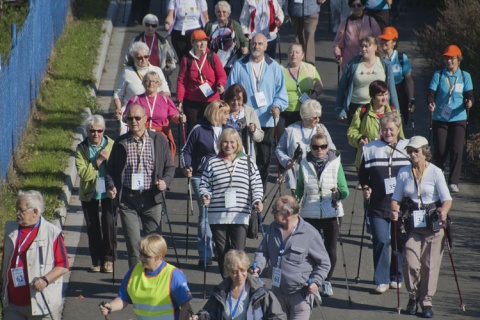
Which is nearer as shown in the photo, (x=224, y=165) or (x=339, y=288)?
(x=224, y=165)

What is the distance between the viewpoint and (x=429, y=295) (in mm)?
12336

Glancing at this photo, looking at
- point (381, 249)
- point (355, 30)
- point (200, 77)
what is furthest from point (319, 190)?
point (355, 30)

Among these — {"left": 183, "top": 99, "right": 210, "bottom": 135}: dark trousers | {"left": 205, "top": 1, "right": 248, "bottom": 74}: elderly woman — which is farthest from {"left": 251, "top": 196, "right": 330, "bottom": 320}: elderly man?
{"left": 205, "top": 1, "right": 248, "bottom": 74}: elderly woman

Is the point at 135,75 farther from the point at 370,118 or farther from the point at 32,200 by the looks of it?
the point at 32,200

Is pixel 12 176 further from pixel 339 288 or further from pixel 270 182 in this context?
pixel 339 288

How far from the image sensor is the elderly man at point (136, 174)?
12.5m

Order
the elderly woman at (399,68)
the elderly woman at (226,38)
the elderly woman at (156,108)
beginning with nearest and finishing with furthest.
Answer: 1. the elderly woman at (156,108)
2. the elderly woman at (399,68)
3. the elderly woman at (226,38)

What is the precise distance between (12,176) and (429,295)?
20.5 feet

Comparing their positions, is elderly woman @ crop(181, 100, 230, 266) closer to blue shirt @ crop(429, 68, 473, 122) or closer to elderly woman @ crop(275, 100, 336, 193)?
elderly woman @ crop(275, 100, 336, 193)

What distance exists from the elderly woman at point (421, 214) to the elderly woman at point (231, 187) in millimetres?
1449

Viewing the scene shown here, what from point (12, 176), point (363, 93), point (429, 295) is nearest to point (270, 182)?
point (363, 93)

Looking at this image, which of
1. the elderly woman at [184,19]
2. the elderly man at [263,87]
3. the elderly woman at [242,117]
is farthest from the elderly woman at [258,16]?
the elderly woman at [242,117]

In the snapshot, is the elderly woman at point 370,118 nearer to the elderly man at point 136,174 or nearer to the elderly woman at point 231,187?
the elderly woman at point 231,187

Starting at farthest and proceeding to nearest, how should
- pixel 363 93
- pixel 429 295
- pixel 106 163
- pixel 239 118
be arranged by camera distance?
1. pixel 363 93
2. pixel 239 118
3. pixel 106 163
4. pixel 429 295
